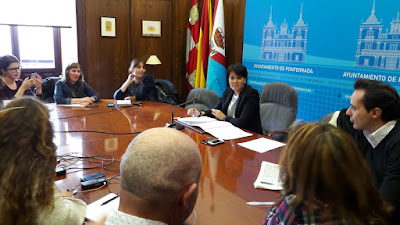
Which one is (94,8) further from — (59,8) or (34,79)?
(34,79)

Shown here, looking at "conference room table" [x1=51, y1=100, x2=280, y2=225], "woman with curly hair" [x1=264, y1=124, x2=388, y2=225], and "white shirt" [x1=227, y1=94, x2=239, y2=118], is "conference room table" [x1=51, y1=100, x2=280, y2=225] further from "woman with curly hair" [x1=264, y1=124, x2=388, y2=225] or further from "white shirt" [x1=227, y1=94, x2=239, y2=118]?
"white shirt" [x1=227, y1=94, x2=239, y2=118]

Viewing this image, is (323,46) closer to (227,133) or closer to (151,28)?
(227,133)

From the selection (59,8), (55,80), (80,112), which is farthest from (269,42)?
(59,8)

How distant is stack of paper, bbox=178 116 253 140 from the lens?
2375 millimetres

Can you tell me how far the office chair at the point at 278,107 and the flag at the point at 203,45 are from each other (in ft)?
6.95

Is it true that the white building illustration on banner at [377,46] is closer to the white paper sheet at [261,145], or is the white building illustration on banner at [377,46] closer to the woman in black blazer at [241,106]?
the woman in black blazer at [241,106]

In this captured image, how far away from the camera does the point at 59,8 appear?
15.9 ft

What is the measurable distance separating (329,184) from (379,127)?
0.97m

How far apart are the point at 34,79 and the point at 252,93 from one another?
245cm

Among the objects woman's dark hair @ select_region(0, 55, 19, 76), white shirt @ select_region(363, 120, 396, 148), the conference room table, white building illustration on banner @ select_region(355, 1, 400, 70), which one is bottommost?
the conference room table

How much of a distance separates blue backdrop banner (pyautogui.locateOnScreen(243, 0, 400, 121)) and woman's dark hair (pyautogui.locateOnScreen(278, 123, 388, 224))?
2388 mm

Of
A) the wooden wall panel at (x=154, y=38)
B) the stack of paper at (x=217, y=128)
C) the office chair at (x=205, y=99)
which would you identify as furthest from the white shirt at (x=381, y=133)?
the wooden wall panel at (x=154, y=38)

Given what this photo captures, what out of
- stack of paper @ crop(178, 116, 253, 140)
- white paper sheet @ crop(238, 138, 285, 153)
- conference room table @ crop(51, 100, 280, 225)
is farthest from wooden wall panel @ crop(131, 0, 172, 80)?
white paper sheet @ crop(238, 138, 285, 153)

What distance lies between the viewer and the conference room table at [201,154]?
1.33 meters
